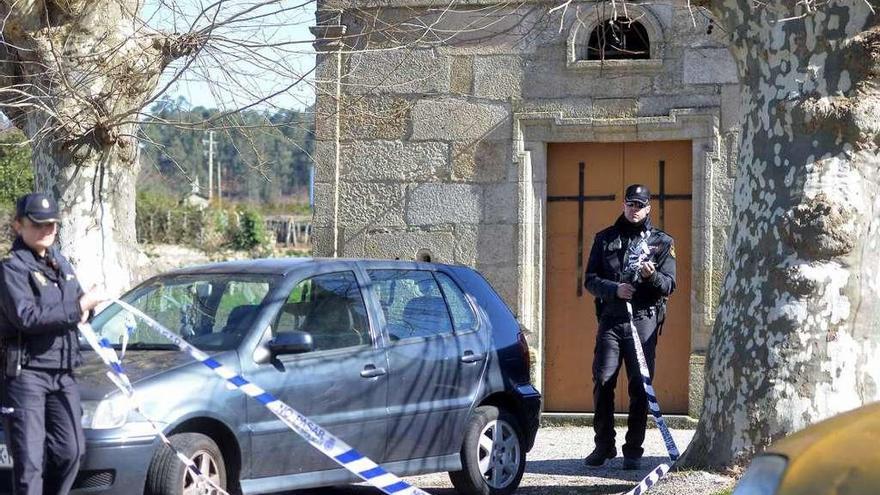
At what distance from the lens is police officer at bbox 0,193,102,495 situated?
629 cm

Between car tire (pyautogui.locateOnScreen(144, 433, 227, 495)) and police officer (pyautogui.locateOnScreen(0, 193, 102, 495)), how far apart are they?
0.38 m

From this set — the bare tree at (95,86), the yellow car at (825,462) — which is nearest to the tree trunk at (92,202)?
the bare tree at (95,86)

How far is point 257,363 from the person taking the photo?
7.08m

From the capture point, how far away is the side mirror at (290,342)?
707 cm

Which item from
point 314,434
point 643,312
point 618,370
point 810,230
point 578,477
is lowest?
point 578,477

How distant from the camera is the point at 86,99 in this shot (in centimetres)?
912

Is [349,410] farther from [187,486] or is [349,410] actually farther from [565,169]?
[565,169]

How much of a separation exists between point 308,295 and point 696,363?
16.5 feet

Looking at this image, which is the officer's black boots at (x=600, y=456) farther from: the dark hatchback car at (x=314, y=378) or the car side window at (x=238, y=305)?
the car side window at (x=238, y=305)

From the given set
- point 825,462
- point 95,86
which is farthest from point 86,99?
point 825,462

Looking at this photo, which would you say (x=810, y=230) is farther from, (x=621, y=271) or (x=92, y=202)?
(x=92, y=202)

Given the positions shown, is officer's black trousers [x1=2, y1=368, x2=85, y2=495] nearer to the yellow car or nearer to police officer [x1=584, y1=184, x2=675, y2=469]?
the yellow car

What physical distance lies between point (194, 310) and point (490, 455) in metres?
2.06

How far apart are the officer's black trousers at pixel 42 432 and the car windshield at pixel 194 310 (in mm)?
948
